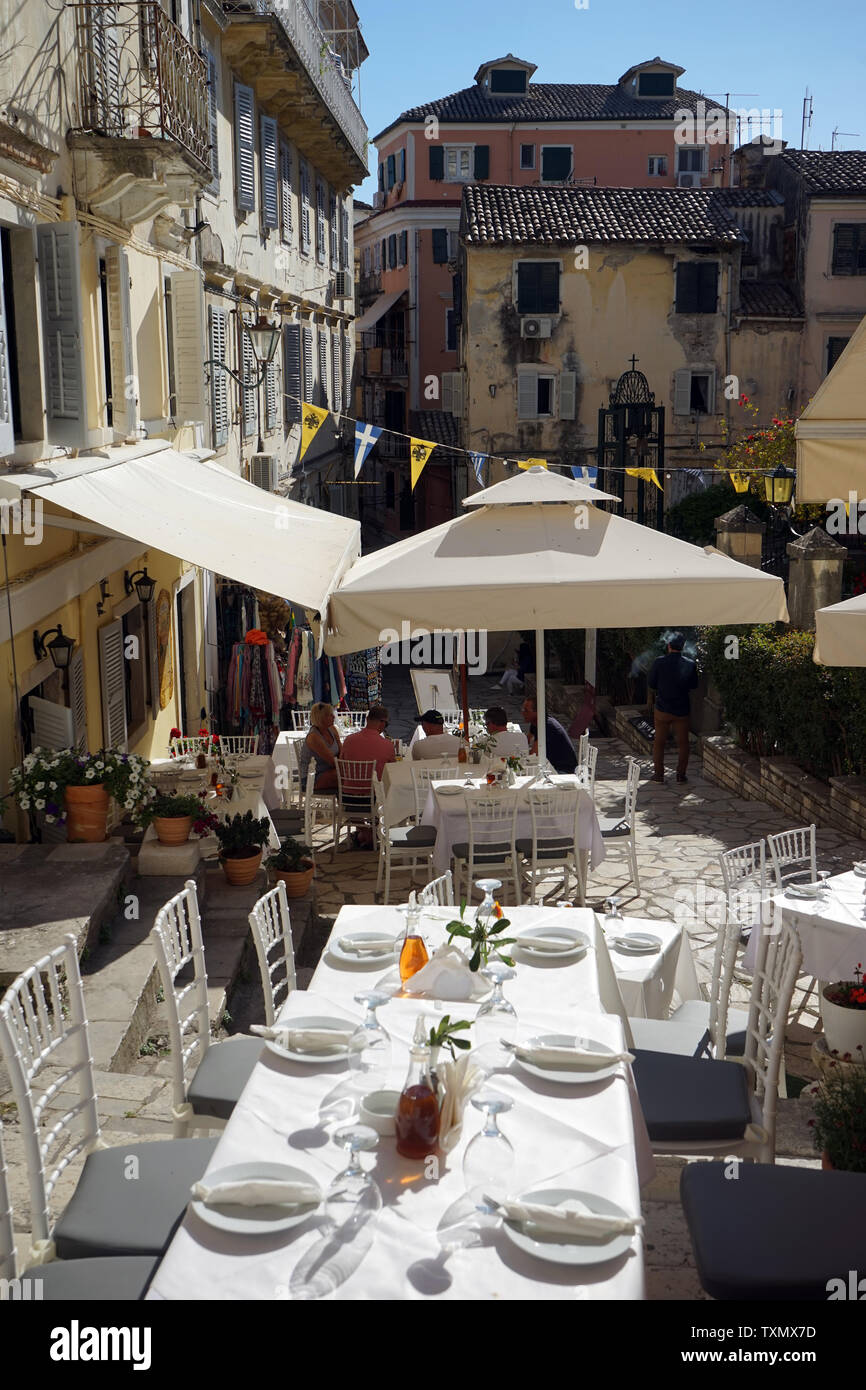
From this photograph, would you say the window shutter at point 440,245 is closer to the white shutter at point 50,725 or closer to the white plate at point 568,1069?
the white shutter at point 50,725

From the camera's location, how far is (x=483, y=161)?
42.4 m

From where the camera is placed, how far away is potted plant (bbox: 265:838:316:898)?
31.6 feet

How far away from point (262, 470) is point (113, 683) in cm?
879

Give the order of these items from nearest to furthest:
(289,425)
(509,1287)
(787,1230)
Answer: (509,1287), (787,1230), (289,425)

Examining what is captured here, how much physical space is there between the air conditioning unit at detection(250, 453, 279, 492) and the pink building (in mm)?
20089

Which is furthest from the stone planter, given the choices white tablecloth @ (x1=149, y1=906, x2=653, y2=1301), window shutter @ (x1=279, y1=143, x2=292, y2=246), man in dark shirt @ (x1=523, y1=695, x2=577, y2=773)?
window shutter @ (x1=279, y1=143, x2=292, y2=246)

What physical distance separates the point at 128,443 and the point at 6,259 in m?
3.17

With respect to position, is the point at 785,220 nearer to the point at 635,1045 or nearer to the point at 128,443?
the point at 128,443

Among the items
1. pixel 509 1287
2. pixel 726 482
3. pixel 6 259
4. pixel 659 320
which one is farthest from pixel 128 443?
pixel 659 320

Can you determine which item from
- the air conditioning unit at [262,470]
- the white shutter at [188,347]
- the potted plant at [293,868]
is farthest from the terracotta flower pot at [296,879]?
the air conditioning unit at [262,470]

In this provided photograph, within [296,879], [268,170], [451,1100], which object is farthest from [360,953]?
[268,170]

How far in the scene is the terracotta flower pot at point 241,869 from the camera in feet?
31.3

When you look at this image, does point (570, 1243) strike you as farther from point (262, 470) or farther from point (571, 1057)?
point (262, 470)

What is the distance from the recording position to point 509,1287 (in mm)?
3305
